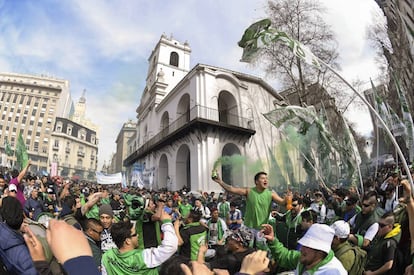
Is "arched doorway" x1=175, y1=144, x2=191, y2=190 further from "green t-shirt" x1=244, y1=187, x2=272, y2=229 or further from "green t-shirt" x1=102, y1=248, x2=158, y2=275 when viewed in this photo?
"green t-shirt" x1=102, y1=248, x2=158, y2=275

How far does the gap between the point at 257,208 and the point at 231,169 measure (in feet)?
57.1

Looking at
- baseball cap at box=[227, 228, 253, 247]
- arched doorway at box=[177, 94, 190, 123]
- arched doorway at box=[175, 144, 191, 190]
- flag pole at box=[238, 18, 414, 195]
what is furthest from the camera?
arched doorway at box=[177, 94, 190, 123]

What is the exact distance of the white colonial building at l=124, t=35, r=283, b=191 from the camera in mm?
19844

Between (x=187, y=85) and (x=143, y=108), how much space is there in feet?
46.6

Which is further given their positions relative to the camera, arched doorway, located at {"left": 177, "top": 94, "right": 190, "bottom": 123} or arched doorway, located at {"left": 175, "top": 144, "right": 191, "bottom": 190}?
arched doorway, located at {"left": 177, "top": 94, "right": 190, "bottom": 123}

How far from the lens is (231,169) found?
71.5ft

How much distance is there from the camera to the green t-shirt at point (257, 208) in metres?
4.47

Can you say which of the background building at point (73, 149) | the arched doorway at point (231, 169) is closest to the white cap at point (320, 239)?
the arched doorway at point (231, 169)

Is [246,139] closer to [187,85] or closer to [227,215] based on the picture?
[187,85]

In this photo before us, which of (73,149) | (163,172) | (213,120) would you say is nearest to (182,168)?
(163,172)

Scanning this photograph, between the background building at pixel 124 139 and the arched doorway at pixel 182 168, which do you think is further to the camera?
the background building at pixel 124 139

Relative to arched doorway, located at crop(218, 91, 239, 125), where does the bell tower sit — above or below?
above

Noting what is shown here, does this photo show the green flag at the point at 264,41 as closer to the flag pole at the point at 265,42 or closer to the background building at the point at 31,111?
the flag pole at the point at 265,42

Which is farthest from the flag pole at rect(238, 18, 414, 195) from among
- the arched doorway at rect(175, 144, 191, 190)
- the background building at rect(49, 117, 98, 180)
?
the background building at rect(49, 117, 98, 180)
